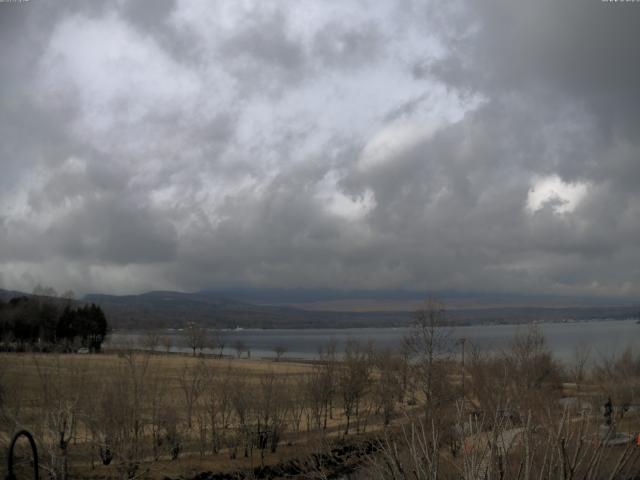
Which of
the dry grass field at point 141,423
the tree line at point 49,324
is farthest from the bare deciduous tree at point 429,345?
the tree line at point 49,324

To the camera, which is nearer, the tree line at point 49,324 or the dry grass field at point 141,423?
the dry grass field at point 141,423

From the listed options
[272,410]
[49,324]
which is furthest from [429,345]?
[49,324]

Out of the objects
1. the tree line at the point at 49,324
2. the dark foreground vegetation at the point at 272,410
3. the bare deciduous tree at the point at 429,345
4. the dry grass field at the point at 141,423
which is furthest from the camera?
the tree line at the point at 49,324

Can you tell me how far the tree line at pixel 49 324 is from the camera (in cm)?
12712

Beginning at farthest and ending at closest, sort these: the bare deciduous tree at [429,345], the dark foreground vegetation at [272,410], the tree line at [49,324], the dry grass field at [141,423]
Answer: the tree line at [49,324]
the bare deciduous tree at [429,345]
the dry grass field at [141,423]
the dark foreground vegetation at [272,410]

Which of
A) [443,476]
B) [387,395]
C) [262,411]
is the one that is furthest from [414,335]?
[443,476]

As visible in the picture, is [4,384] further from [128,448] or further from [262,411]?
[262,411]

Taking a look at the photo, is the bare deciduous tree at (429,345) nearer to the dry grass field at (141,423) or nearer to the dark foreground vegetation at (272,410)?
the dark foreground vegetation at (272,410)

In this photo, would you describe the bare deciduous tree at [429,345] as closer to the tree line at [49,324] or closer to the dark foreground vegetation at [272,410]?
the dark foreground vegetation at [272,410]

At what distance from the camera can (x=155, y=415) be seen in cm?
4141

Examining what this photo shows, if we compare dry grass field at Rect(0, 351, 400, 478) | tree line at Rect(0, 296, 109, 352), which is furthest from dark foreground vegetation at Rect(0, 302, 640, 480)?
tree line at Rect(0, 296, 109, 352)

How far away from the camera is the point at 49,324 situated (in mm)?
135625

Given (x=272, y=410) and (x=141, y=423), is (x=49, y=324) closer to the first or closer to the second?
(x=272, y=410)

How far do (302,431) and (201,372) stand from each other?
9455mm
